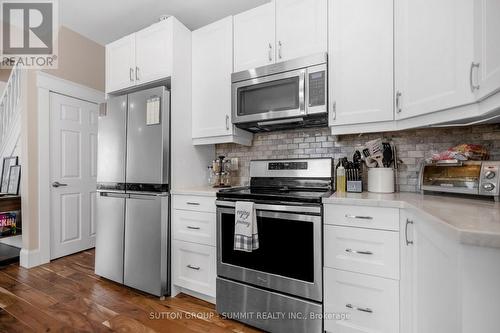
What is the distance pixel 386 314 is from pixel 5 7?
14.1 ft

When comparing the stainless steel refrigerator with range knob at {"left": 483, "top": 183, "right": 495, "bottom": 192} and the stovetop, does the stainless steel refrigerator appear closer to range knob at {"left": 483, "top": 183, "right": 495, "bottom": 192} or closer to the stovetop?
the stovetop

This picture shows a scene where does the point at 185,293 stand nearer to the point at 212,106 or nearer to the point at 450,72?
the point at 212,106

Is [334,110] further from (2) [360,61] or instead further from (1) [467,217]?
(1) [467,217]

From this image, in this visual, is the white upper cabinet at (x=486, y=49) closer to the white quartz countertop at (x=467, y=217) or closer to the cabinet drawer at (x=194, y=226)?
the white quartz countertop at (x=467, y=217)

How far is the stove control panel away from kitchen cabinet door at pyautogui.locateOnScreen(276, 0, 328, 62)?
2.75 feet

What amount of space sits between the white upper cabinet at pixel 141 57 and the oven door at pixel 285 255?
145cm

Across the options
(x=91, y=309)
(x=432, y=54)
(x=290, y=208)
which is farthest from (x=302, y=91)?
(x=91, y=309)

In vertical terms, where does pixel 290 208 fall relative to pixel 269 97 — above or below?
below

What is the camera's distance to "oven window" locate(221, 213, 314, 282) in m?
1.48

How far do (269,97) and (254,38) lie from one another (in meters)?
0.53

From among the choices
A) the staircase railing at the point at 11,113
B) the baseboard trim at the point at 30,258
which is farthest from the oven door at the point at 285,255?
the staircase railing at the point at 11,113

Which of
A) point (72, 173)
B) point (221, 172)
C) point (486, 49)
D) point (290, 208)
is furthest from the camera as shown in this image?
point (72, 173)

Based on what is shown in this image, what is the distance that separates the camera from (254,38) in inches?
77.7

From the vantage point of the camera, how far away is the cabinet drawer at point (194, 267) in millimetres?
1890
